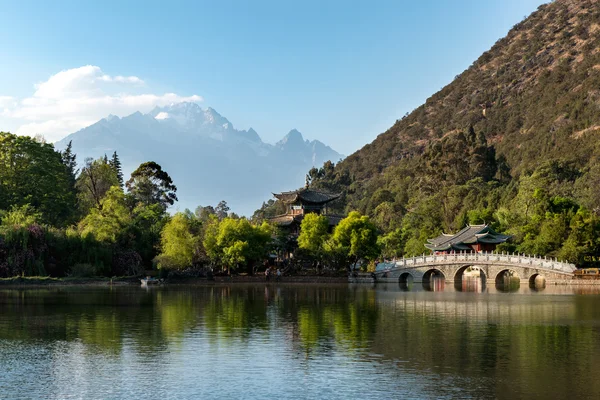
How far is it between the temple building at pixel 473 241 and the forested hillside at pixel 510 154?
197cm

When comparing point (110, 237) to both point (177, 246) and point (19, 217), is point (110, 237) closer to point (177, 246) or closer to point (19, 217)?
point (177, 246)

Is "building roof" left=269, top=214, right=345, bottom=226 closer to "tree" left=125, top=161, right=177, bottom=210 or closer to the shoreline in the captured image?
the shoreline

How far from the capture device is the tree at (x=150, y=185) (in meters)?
98.2

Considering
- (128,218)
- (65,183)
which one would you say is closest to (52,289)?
(128,218)

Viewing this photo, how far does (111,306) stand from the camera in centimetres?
4566

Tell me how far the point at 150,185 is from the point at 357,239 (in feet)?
121

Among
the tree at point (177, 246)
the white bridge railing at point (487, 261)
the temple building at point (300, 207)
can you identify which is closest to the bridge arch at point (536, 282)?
the white bridge railing at point (487, 261)

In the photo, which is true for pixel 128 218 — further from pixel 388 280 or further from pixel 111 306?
pixel 111 306

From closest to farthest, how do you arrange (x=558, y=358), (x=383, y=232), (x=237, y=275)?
(x=558, y=358)
(x=237, y=275)
(x=383, y=232)

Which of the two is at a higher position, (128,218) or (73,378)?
(128,218)

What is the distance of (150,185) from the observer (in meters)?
99.2

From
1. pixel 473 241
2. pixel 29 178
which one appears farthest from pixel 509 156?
pixel 29 178

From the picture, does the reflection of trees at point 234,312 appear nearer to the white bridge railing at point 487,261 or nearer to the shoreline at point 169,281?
the shoreline at point 169,281

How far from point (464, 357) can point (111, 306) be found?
2509 centimetres
